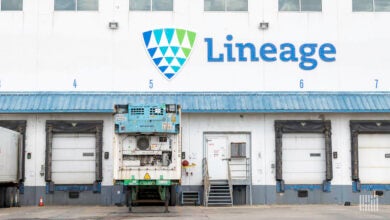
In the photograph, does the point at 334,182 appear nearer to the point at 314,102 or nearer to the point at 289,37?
the point at 314,102

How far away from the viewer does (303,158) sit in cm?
3077

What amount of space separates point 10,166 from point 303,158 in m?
13.3

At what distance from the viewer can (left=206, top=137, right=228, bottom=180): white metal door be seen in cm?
3061

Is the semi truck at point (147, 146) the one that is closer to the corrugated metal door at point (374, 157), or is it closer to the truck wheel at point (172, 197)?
the truck wheel at point (172, 197)

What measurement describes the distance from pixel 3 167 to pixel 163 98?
7.93m

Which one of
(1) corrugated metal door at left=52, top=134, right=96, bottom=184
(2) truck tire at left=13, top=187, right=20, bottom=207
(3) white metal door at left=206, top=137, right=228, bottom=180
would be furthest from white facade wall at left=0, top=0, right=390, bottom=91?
(2) truck tire at left=13, top=187, right=20, bottom=207

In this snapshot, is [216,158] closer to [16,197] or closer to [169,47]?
[169,47]

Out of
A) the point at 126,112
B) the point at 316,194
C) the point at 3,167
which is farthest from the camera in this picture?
the point at 316,194

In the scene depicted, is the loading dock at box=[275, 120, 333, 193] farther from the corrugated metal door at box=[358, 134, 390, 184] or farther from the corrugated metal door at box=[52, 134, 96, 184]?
the corrugated metal door at box=[52, 134, 96, 184]

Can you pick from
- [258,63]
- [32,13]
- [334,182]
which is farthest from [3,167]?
[334,182]

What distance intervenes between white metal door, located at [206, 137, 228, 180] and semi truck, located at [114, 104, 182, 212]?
18.5 feet

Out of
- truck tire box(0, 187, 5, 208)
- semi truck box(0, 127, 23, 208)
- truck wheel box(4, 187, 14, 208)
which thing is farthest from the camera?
truck wheel box(4, 187, 14, 208)

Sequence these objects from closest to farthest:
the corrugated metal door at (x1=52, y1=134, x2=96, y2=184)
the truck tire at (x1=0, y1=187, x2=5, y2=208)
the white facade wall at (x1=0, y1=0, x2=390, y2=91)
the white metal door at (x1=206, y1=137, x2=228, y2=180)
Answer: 1. the truck tire at (x1=0, y1=187, x2=5, y2=208)
2. the corrugated metal door at (x1=52, y1=134, x2=96, y2=184)
3. the white metal door at (x1=206, y1=137, x2=228, y2=180)
4. the white facade wall at (x1=0, y1=0, x2=390, y2=91)

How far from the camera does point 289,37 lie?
31.6 meters
